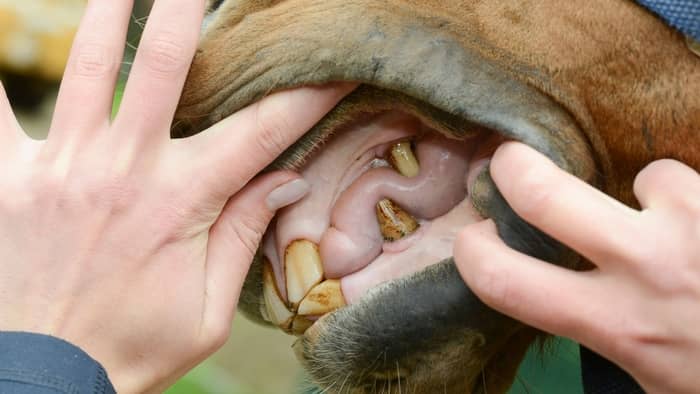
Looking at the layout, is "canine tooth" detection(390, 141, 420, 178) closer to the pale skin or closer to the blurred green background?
the pale skin

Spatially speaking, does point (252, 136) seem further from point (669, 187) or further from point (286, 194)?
point (669, 187)

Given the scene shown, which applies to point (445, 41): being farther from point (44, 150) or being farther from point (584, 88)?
point (44, 150)

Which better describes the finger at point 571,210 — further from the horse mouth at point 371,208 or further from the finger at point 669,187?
the horse mouth at point 371,208

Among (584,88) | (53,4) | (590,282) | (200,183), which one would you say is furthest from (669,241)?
(53,4)

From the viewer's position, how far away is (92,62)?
2.58 ft

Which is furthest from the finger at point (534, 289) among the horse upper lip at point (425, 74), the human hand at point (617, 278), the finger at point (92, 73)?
the finger at point (92, 73)

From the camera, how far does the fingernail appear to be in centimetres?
85

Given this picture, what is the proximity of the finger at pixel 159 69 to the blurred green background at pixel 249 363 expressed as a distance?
0.35 m

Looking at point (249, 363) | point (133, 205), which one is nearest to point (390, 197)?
point (133, 205)

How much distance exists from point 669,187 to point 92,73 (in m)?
0.50

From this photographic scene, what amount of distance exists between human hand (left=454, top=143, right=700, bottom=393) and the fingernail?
274 mm

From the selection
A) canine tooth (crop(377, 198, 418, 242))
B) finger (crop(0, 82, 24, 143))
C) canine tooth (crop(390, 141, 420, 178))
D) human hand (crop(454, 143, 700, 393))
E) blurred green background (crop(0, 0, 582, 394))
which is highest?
human hand (crop(454, 143, 700, 393))

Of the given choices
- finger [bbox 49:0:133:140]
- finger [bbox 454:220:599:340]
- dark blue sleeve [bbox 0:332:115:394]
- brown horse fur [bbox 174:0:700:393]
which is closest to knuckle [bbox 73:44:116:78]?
finger [bbox 49:0:133:140]

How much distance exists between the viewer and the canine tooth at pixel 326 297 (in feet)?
2.85
